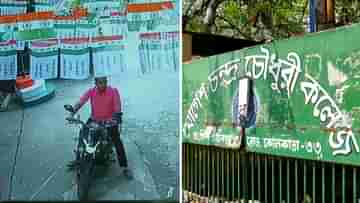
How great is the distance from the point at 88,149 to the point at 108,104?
426 mm

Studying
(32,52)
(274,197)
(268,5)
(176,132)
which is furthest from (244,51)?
(268,5)

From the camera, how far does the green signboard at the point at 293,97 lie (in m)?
4.99

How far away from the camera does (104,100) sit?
4.99m

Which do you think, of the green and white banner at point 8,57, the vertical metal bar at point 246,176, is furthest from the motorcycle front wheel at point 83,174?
the vertical metal bar at point 246,176

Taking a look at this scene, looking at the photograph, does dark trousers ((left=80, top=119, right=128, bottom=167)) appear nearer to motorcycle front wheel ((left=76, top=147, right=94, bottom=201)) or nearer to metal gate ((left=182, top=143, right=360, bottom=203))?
motorcycle front wheel ((left=76, top=147, right=94, bottom=201))

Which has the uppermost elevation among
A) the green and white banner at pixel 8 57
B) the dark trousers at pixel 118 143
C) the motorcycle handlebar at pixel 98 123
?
the green and white banner at pixel 8 57

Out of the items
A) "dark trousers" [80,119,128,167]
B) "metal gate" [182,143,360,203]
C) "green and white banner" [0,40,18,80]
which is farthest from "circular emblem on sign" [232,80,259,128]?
"green and white banner" [0,40,18,80]

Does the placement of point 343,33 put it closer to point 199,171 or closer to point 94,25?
point 94,25

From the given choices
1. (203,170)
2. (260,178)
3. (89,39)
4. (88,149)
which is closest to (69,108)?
(88,149)

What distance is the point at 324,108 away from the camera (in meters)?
5.31

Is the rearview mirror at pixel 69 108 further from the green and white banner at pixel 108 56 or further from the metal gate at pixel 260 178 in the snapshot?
the metal gate at pixel 260 178

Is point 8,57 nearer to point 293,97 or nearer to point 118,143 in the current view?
point 118,143

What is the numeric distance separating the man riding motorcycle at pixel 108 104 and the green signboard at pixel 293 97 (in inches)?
71.6

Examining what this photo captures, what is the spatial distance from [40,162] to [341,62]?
9.01 feet
